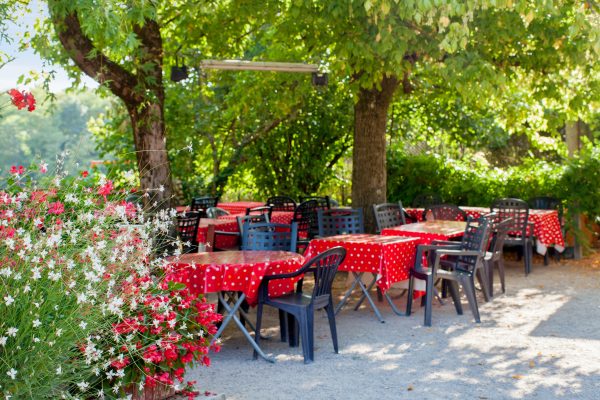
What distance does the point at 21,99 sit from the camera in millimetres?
4008

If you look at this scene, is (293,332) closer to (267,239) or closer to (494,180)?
(267,239)

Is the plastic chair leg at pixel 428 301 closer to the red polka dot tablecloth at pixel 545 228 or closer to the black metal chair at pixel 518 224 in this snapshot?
the black metal chair at pixel 518 224

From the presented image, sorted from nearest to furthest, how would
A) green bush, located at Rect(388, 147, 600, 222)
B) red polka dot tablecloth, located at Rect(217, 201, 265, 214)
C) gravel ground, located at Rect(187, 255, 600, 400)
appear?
gravel ground, located at Rect(187, 255, 600, 400) → green bush, located at Rect(388, 147, 600, 222) → red polka dot tablecloth, located at Rect(217, 201, 265, 214)

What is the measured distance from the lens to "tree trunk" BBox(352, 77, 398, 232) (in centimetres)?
1125

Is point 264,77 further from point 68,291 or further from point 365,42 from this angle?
point 68,291

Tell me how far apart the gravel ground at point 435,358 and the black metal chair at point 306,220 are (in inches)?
73.9

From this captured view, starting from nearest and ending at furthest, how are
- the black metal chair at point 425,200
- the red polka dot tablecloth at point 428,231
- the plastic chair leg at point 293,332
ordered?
Result: the plastic chair leg at point 293,332 → the red polka dot tablecloth at point 428,231 → the black metal chair at point 425,200

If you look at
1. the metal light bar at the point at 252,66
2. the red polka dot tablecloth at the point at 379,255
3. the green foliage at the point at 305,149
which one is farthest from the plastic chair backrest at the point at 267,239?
the green foliage at the point at 305,149

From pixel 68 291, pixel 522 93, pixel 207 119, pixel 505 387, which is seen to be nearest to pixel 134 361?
pixel 68 291

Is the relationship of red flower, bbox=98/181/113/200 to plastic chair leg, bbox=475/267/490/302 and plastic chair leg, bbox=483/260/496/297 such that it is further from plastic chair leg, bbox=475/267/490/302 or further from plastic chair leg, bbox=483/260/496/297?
plastic chair leg, bbox=483/260/496/297

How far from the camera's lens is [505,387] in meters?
5.64

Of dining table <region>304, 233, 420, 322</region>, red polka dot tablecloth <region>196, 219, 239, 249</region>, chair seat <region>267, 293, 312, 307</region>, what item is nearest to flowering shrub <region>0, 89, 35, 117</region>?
chair seat <region>267, 293, 312, 307</region>

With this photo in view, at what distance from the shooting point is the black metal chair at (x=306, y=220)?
10344 mm

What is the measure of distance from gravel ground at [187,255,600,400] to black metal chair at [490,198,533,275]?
220cm
